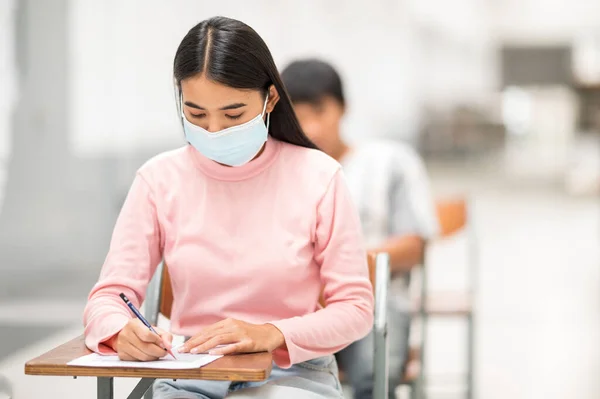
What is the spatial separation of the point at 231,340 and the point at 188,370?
0.12 metres

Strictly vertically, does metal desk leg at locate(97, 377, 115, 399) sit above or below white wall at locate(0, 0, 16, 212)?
below

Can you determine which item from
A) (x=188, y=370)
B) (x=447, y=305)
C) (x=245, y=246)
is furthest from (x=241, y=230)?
(x=447, y=305)

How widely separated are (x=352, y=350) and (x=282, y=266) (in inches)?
35.1

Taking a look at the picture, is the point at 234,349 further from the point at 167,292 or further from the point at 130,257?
the point at 167,292

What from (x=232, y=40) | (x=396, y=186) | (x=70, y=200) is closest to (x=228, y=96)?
(x=232, y=40)

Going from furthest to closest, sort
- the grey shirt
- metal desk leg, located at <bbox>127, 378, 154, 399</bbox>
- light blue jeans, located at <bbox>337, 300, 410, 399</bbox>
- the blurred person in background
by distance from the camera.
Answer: the grey shirt
the blurred person in background
light blue jeans, located at <bbox>337, 300, 410, 399</bbox>
metal desk leg, located at <bbox>127, 378, 154, 399</bbox>

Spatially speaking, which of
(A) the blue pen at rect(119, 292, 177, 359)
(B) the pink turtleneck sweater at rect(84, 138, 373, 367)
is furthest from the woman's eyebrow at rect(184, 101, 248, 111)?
(A) the blue pen at rect(119, 292, 177, 359)

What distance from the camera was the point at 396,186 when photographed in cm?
289

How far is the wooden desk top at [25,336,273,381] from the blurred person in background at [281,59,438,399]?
3.61 ft

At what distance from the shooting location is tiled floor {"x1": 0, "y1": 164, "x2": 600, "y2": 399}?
295 centimetres

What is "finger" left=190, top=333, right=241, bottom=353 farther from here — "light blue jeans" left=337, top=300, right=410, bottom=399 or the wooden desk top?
"light blue jeans" left=337, top=300, right=410, bottom=399

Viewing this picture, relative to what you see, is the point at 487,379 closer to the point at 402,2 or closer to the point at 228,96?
the point at 228,96

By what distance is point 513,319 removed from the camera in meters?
4.98

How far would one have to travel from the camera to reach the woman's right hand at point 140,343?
1384mm
